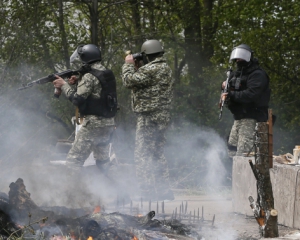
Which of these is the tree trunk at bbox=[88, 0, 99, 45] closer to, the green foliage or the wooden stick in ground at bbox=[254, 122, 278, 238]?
the green foliage

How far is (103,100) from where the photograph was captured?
29.2 ft

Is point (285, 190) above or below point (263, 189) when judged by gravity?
below

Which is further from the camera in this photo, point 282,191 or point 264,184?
point 282,191

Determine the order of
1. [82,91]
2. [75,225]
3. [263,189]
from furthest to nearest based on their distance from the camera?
[82,91], [75,225], [263,189]

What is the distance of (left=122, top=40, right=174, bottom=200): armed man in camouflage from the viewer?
29.1 ft

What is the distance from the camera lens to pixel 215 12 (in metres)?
16.9

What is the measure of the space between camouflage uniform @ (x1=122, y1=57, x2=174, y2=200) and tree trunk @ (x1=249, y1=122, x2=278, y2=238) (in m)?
3.45

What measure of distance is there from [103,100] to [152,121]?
2.44 ft

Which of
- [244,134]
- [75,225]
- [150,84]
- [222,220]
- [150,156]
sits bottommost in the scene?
[222,220]

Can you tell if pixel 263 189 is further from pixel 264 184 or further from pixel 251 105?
pixel 251 105

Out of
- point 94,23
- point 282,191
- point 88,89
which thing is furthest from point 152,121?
point 94,23

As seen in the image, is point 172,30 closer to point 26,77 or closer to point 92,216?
point 26,77

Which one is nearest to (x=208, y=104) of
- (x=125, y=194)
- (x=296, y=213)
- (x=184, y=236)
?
(x=125, y=194)

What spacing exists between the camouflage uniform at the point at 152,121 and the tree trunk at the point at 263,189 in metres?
3.45
